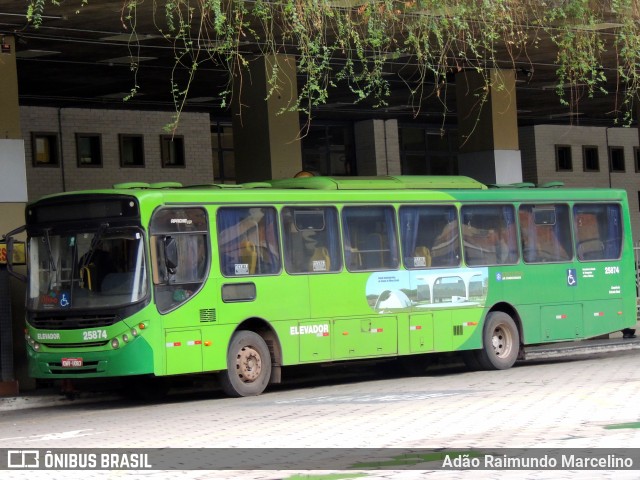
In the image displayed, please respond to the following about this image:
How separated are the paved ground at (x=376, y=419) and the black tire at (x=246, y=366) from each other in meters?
0.24

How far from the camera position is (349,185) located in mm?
20219

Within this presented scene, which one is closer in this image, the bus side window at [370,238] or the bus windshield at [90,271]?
the bus windshield at [90,271]

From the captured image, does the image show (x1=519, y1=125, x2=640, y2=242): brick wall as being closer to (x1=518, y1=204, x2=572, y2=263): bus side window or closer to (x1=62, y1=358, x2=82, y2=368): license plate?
(x1=518, y1=204, x2=572, y2=263): bus side window

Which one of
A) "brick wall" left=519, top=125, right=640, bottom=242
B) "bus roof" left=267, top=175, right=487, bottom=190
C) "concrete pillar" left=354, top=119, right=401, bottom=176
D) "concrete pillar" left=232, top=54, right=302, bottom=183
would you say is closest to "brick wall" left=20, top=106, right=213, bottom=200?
"concrete pillar" left=354, top=119, right=401, bottom=176

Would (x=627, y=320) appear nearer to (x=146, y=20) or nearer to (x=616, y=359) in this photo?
(x=616, y=359)

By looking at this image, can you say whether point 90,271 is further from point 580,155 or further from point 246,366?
point 580,155

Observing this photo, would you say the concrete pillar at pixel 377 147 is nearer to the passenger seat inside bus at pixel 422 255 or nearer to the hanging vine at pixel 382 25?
the hanging vine at pixel 382 25

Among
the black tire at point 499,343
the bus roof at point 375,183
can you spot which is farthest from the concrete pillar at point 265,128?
the black tire at point 499,343

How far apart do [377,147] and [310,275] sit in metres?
22.2

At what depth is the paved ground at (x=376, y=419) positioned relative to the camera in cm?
1094

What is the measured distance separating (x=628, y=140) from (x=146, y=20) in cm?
3198

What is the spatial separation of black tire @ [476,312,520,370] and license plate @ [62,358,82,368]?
688 cm

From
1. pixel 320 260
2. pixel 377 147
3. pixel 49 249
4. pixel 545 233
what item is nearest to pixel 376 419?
pixel 320 260

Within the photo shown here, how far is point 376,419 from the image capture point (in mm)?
13672
